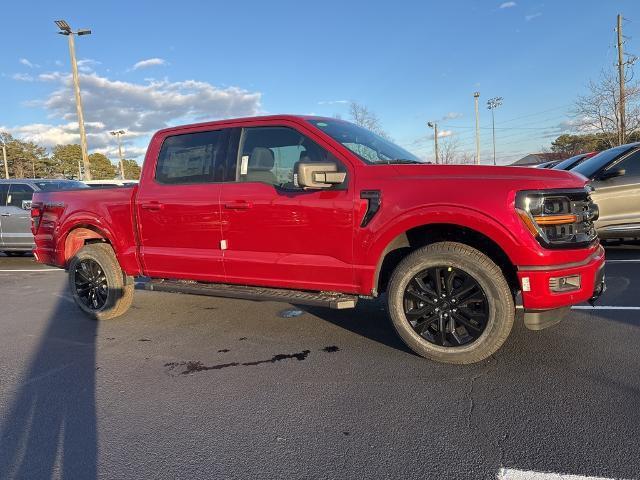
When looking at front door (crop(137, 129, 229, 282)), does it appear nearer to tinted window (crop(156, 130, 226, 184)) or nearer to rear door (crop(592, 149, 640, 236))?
tinted window (crop(156, 130, 226, 184))

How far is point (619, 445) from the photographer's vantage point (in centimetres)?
235

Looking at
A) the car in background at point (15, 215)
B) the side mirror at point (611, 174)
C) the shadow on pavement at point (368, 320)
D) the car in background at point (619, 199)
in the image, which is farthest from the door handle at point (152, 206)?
the side mirror at point (611, 174)

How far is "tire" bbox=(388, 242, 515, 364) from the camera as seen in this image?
130 inches

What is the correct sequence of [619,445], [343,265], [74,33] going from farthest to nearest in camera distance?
[74,33] < [343,265] < [619,445]

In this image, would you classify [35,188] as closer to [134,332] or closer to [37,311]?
[37,311]

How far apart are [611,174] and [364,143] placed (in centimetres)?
551

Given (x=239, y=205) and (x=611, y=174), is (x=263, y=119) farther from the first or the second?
(x=611, y=174)

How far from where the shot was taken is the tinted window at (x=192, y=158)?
448cm

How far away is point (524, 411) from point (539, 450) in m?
0.42

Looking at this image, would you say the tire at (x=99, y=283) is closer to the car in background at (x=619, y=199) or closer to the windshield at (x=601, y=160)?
the car in background at (x=619, y=199)

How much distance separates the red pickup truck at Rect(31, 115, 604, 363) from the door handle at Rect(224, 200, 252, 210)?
20 millimetres

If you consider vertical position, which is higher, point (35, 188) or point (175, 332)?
point (35, 188)

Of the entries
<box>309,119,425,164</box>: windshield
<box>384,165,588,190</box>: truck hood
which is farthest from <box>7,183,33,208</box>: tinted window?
<box>384,165,588,190</box>: truck hood

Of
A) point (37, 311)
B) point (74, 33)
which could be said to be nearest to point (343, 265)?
point (37, 311)
